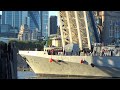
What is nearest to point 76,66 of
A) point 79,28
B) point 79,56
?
point 79,56

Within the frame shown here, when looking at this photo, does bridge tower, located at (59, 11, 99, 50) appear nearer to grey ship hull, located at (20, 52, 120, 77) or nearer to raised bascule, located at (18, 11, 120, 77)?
raised bascule, located at (18, 11, 120, 77)

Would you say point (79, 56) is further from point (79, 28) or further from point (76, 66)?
point (79, 28)

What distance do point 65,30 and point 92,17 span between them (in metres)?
7.20

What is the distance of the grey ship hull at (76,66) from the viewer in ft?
272

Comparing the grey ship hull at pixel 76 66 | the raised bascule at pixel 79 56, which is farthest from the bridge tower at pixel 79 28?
the grey ship hull at pixel 76 66

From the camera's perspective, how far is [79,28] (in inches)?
3861

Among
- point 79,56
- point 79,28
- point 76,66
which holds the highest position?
point 79,28

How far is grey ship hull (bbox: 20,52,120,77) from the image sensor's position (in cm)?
8294

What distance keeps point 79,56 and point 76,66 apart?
3.21 meters

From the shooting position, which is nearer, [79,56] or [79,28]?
[79,56]
